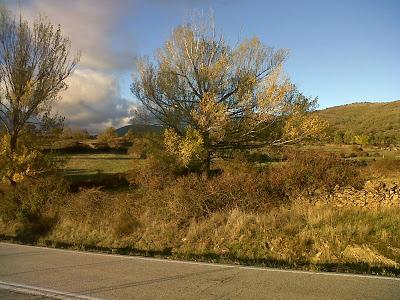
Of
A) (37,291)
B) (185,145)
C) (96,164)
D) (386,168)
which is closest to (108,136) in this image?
(96,164)

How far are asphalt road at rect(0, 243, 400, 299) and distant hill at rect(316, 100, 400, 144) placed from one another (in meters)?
47.1

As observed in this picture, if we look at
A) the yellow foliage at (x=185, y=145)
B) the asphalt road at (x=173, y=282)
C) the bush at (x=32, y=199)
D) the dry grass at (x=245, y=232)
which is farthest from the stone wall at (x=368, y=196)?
the bush at (x=32, y=199)

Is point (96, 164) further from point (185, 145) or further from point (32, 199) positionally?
point (32, 199)

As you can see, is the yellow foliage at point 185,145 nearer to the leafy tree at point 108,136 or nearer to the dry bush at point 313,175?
the dry bush at point 313,175

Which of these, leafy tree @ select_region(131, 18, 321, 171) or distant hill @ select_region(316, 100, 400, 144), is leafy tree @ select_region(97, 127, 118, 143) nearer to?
distant hill @ select_region(316, 100, 400, 144)

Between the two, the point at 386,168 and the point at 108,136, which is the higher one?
the point at 108,136

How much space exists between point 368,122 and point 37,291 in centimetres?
8896

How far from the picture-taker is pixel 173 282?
7586 millimetres

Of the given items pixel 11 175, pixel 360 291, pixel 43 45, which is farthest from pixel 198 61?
pixel 360 291

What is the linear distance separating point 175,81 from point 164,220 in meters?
10.3

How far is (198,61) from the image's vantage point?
23000mm

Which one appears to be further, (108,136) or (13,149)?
(108,136)

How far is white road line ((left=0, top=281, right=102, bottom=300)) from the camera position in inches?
269

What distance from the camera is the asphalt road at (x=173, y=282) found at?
6.69 meters
